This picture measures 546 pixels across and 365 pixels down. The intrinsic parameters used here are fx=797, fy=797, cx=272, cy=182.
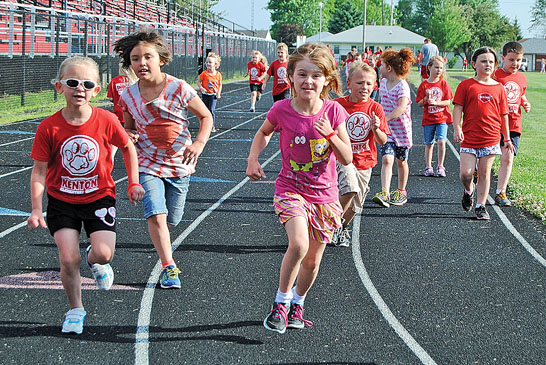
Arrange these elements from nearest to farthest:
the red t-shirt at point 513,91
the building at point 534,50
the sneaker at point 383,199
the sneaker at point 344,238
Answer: the sneaker at point 344,238 < the red t-shirt at point 513,91 < the sneaker at point 383,199 < the building at point 534,50

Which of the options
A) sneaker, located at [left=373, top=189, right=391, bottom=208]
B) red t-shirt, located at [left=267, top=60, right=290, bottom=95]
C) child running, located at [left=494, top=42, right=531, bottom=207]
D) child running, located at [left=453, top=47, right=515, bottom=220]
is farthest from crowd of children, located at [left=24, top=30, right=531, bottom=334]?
red t-shirt, located at [left=267, top=60, right=290, bottom=95]

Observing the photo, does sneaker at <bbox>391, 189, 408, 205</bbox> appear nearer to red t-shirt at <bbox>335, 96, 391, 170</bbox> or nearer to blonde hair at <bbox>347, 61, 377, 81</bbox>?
red t-shirt at <bbox>335, 96, 391, 170</bbox>

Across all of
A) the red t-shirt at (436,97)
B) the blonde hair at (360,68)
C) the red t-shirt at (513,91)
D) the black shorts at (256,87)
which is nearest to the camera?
the blonde hair at (360,68)

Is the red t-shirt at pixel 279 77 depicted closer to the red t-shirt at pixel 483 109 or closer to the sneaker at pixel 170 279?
the red t-shirt at pixel 483 109

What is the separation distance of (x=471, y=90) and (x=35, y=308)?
5326mm

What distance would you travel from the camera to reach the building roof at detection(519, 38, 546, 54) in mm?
153325

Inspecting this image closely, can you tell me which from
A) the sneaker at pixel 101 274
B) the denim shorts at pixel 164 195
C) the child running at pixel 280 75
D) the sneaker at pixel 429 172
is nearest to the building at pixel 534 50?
the child running at pixel 280 75

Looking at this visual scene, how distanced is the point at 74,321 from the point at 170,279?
3.76 ft

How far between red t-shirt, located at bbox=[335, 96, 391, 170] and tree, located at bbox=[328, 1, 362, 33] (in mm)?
142093

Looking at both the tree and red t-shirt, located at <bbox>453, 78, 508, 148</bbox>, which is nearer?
red t-shirt, located at <bbox>453, 78, 508, 148</bbox>

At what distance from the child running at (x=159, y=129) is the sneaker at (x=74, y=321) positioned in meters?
1.04

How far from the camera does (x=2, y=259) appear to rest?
6.86 metres

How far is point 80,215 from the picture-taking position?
505cm

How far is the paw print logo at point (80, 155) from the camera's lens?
16.2ft
